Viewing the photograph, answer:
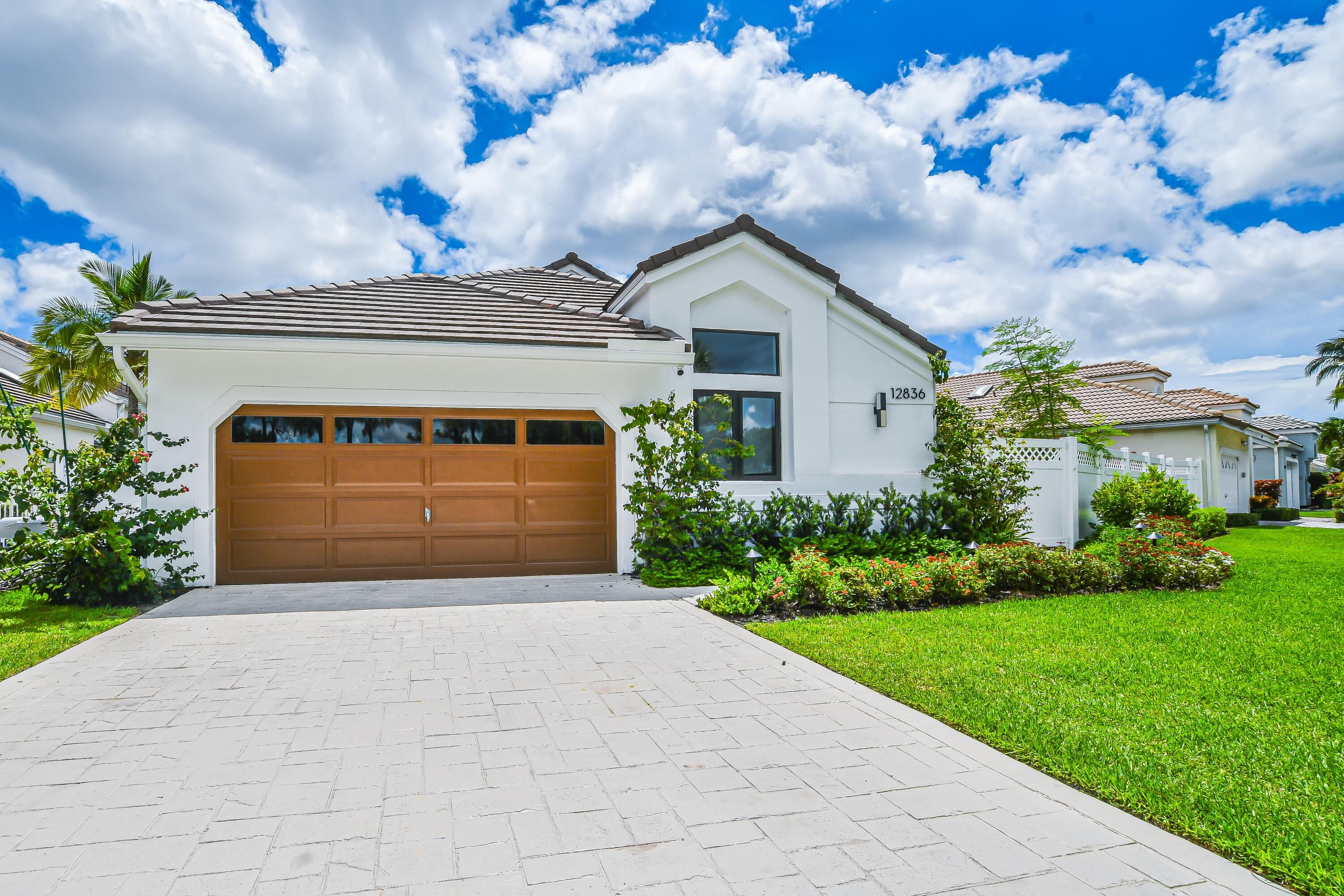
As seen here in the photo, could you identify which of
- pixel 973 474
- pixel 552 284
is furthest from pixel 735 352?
pixel 552 284

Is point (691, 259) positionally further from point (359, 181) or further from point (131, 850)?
point (131, 850)

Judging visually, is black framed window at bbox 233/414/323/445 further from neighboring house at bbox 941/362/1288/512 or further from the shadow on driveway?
neighboring house at bbox 941/362/1288/512

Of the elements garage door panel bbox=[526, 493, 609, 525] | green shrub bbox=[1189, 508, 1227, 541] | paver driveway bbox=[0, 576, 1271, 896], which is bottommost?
green shrub bbox=[1189, 508, 1227, 541]

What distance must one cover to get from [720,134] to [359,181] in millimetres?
6045

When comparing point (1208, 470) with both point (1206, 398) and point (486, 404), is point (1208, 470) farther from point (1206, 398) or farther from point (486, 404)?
point (486, 404)

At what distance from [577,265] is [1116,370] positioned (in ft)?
74.4

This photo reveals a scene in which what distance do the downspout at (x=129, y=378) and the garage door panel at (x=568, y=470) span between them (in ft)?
15.4

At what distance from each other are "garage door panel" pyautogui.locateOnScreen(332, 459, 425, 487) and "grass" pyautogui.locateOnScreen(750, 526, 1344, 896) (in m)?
5.33

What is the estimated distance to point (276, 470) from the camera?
9.24 metres

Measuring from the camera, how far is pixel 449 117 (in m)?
11.0

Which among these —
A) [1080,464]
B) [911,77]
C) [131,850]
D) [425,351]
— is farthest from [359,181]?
[1080,464]

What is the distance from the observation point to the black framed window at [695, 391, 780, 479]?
1081cm

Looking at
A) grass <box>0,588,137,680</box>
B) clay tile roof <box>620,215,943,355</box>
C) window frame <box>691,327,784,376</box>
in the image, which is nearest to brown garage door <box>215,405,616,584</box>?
grass <box>0,588,137,680</box>

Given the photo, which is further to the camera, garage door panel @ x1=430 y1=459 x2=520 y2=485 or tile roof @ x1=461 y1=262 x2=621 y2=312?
tile roof @ x1=461 y1=262 x2=621 y2=312
